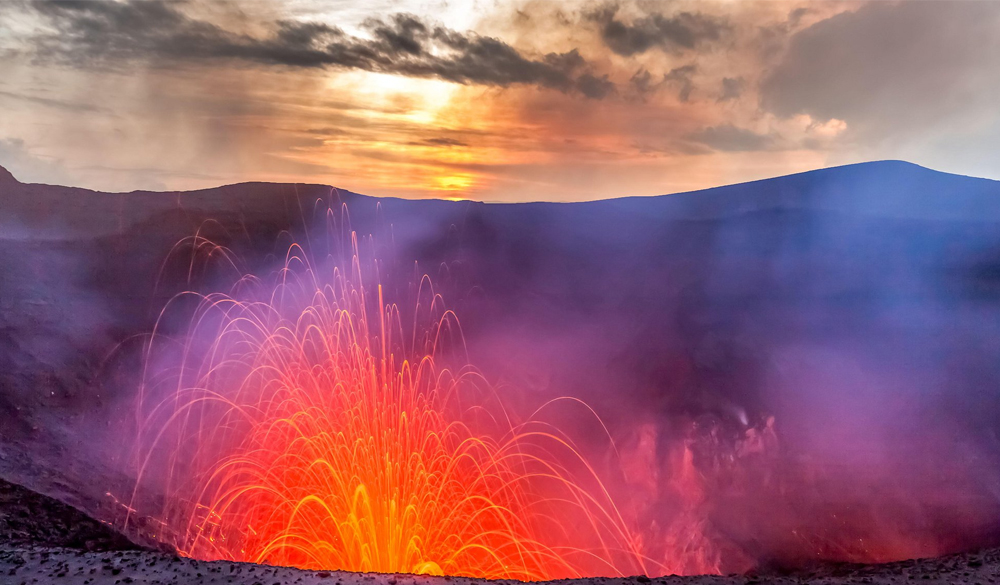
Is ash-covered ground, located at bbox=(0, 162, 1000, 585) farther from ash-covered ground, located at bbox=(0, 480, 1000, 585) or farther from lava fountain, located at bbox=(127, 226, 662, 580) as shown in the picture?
lava fountain, located at bbox=(127, 226, 662, 580)

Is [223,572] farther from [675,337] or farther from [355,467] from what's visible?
[675,337]

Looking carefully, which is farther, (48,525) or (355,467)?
(355,467)

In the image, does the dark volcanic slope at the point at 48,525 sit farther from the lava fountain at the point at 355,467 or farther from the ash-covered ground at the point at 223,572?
the lava fountain at the point at 355,467

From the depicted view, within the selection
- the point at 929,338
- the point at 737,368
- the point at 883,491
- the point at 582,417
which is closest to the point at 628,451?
the point at 582,417

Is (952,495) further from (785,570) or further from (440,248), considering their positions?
(440,248)

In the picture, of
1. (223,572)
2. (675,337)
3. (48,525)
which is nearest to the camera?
(223,572)

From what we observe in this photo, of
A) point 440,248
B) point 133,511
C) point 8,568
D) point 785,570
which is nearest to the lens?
point 8,568

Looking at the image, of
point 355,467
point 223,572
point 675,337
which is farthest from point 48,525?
point 675,337

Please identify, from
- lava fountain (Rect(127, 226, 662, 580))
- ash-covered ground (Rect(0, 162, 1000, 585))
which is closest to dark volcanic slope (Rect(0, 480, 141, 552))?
ash-covered ground (Rect(0, 162, 1000, 585))
